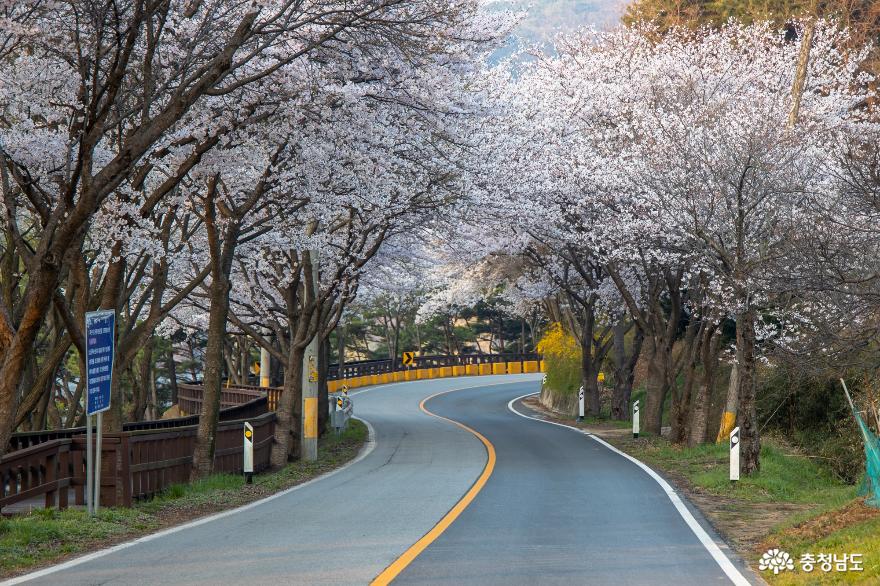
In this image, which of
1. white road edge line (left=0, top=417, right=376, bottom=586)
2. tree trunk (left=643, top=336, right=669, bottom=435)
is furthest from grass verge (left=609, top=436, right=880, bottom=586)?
white road edge line (left=0, top=417, right=376, bottom=586)

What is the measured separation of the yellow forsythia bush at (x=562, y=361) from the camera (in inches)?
1766

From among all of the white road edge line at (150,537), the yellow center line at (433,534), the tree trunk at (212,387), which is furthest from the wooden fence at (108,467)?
the yellow center line at (433,534)

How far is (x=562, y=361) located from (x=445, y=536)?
35.5m

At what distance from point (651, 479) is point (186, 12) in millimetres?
11420

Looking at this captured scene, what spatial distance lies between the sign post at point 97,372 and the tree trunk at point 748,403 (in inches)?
434

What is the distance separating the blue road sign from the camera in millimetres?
12164

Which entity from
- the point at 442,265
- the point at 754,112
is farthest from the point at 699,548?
the point at 442,265

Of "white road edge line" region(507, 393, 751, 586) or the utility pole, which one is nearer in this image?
"white road edge line" region(507, 393, 751, 586)

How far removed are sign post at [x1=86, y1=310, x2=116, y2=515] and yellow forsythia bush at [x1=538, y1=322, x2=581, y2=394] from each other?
3252 centimetres

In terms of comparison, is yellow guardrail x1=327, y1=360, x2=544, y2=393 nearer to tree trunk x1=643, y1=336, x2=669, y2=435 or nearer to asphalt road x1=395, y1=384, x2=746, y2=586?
tree trunk x1=643, y1=336, x2=669, y2=435

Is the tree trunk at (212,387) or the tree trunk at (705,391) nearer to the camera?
the tree trunk at (212,387)

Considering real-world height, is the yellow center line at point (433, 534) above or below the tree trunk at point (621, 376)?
below

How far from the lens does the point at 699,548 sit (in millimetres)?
10688

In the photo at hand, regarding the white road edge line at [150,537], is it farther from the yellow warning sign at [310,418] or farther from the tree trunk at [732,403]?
the tree trunk at [732,403]
